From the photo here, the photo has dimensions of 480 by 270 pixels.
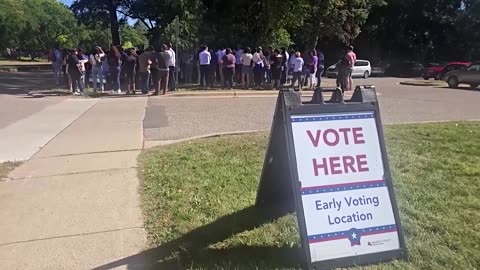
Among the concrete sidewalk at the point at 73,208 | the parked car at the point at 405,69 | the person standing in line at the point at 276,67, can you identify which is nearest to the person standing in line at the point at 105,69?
the person standing in line at the point at 276,67

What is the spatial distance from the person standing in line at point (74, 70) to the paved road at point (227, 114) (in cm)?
334

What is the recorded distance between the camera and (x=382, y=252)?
11.7ft

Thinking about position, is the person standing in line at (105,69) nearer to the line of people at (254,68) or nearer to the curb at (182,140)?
the line of people at (254,68)

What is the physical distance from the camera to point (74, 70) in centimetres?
1717

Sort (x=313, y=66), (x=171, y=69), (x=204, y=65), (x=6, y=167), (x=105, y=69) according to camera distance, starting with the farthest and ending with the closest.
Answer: (x=313, y=66) → (x=204, y=65) → (x=105, y=69) → (x=171, y=69) → (x=6, y=167)

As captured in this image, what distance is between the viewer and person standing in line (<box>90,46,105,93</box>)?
1744 centimetres

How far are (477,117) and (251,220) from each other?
985 centimetres

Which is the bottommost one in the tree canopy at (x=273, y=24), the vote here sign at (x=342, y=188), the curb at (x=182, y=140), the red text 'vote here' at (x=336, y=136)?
the curb at (x=182, y=140)

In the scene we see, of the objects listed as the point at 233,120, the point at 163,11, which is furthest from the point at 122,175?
the point at 163,11

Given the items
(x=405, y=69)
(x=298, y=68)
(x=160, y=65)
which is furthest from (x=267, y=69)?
(x=405, y=69)

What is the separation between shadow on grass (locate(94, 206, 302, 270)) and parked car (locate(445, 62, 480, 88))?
82.9 ft

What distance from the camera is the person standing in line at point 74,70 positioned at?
16.8 m

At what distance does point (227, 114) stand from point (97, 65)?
24.3 feet

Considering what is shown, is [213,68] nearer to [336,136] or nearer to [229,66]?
[229,66]
